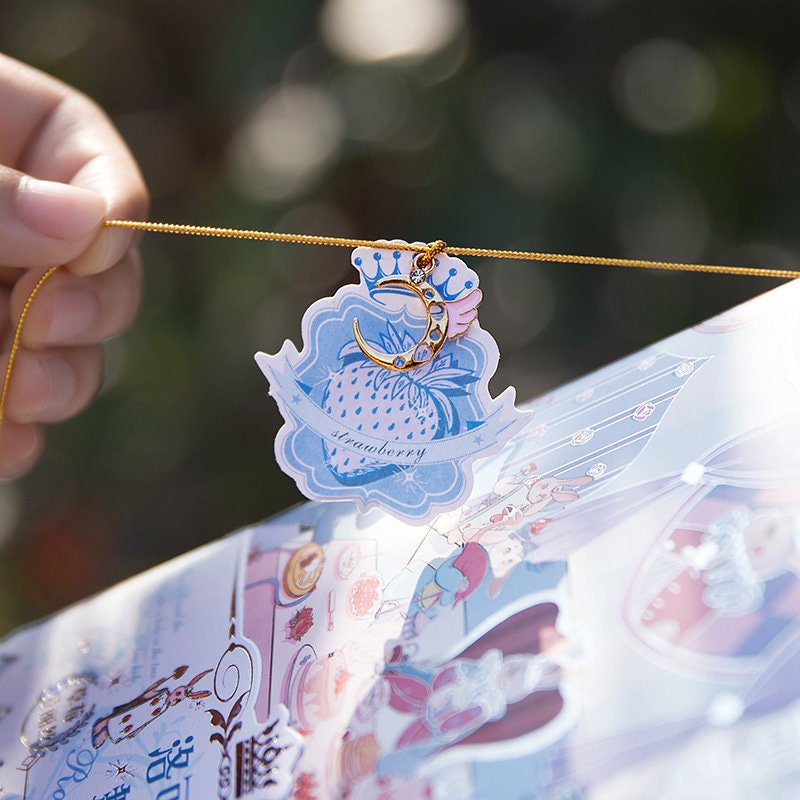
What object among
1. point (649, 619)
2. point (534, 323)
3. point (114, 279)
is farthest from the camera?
point (534, 323)

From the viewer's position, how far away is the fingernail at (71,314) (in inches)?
30.1

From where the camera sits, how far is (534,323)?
48.8 inches

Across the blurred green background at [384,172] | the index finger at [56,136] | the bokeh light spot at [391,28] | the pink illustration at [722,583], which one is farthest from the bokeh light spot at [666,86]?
the pink illustration at [722,583]

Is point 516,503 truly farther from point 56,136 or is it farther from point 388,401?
point 56,136

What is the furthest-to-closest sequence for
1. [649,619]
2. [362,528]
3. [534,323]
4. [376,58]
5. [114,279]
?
[534,323] → [376,58] → [114,279] → [362,528] → [649,619]

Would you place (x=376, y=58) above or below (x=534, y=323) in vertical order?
above

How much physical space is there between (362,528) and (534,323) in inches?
29.1

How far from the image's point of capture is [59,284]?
29.7 inches

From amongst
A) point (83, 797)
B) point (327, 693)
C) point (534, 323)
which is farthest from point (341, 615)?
point (534, 323)

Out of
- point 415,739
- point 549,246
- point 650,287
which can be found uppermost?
point 650,287

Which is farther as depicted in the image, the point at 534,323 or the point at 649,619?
the point at 534,323

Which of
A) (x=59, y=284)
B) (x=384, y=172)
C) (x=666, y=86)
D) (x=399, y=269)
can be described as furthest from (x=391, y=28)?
(x=399, y=269)

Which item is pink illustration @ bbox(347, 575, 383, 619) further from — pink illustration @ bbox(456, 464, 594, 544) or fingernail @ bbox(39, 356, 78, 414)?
fingernail @ bbox(39, 356, 78, 414)

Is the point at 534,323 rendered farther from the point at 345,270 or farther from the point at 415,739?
the point at 415,739
